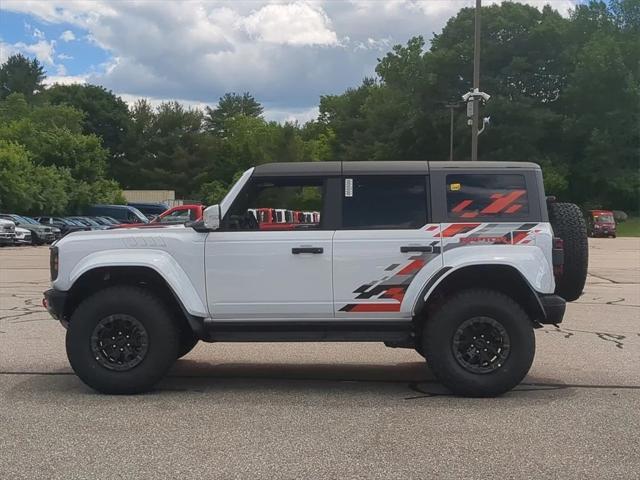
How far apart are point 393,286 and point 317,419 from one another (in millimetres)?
1331

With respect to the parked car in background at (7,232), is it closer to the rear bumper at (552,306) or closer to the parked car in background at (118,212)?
the parked car in background at (118,212)

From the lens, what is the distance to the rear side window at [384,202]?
20.2 ft

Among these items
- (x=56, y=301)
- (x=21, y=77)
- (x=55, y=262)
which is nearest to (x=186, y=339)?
(x=56, y=301)

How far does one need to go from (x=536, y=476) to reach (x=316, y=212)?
2.91 meters

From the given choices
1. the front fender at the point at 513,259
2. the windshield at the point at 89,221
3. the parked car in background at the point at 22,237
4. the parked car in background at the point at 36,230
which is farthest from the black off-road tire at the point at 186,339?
the windshield at the point at 89,221

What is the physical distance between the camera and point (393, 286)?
19.9ft

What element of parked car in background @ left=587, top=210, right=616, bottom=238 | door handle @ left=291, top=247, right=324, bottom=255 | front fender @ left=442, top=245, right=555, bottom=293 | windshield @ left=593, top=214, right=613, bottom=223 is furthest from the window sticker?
windshield @ left=593, top=214, right=613, bottom=223

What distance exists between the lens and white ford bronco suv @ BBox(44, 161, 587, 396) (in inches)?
238

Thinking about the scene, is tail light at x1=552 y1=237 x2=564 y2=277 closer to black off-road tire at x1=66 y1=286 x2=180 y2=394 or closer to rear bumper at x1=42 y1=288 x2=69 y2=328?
black off-road tire at x1=66 y1=286 x2=180 y2=394

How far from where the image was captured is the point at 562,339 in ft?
29.8

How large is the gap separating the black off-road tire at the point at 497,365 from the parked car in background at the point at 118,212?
42.7 m

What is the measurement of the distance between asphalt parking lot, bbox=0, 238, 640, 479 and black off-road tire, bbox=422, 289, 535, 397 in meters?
0.17

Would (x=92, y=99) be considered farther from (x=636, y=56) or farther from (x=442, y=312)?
(x=442, y=312)

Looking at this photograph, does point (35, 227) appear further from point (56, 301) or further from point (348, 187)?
point (348, 187)
